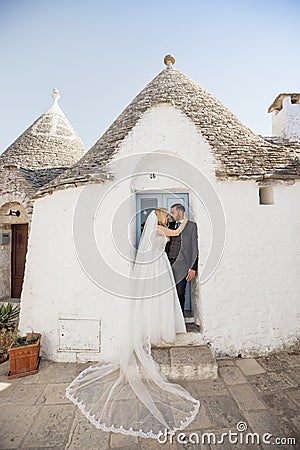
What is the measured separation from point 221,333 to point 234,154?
3.24 m

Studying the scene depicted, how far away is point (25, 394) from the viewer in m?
3.26

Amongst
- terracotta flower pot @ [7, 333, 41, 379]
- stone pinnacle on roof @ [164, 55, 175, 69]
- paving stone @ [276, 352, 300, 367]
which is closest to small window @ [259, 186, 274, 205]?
paving stone @ [276, 352, 300, 367]

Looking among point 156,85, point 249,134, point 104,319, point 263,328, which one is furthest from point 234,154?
point 104,319

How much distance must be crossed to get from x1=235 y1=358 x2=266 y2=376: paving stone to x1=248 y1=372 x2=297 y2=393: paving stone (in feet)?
0.35

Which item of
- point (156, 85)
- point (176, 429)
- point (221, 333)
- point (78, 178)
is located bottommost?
point (176, 429)

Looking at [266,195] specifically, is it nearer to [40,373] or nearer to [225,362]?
[225,362]

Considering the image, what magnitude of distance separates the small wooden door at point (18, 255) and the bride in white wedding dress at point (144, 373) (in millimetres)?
4525

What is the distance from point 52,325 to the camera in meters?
4.21

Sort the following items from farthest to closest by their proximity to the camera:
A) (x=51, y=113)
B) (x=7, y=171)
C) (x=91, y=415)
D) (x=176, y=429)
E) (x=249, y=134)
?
(x=51, y=113)
(x=7, y=171)
(x=249, y=134)
(x=91, y=415)
(x=176, y=429)

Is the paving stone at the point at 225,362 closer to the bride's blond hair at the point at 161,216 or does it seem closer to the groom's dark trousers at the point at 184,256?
the groom's dark trousers at the point at 184,256

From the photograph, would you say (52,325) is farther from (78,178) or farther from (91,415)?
(78,178)

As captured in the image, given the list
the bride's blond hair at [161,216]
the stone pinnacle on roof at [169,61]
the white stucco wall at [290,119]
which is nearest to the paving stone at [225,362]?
the bride's blond hair at [161,216]

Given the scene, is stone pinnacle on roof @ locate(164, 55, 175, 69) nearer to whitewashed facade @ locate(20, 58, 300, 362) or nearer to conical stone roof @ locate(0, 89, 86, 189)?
whitewashed facade @ locate(20, 58, 300, 362)
